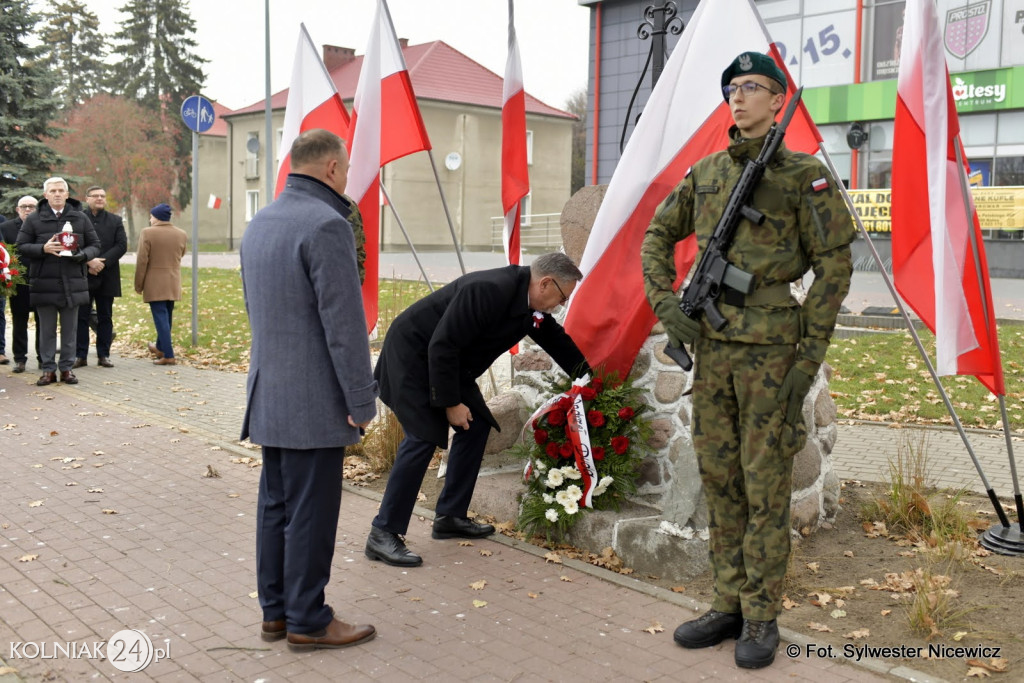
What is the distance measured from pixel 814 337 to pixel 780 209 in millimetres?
534

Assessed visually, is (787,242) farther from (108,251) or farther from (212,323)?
(212,323)

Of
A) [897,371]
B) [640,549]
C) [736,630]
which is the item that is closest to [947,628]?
[736,630]

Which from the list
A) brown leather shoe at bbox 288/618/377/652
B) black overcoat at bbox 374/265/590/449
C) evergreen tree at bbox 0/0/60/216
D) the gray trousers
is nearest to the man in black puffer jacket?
the gray trousers

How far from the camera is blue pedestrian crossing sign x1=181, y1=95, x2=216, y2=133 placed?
13.7 m

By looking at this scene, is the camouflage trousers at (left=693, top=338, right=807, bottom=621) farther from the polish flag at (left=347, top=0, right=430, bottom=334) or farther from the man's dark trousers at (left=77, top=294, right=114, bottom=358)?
the man's dark trousers at (left=77, top=294, right=114, bottom=358)

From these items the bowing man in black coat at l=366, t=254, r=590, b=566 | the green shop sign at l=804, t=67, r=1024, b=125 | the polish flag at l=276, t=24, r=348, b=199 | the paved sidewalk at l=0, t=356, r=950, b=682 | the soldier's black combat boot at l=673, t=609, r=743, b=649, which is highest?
the green shop sign at l=804, t=67, r=1024, b=125

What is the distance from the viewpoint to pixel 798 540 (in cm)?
570

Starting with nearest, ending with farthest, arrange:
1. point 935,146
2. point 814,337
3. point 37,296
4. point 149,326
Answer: point 814,337 < point 935,146 < point 37,296 < point 149,326

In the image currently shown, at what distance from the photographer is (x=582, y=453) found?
553 centimetres

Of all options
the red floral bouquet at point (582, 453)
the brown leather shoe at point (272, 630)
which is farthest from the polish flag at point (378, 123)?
the brown leather shoe at point (272, 630)

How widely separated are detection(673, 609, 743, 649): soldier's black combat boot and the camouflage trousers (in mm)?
41

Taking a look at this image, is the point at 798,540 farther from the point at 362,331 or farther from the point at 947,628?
the point at 362,331

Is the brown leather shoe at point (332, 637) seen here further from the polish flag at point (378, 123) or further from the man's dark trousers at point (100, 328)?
the man's dark trousers at point (100, 328)

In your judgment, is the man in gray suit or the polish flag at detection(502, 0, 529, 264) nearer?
the man in gray suit
